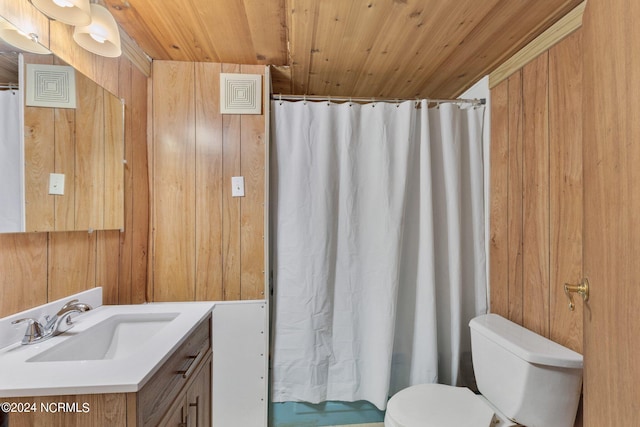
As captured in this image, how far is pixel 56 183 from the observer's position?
3.27ft

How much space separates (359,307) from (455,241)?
0.70 metres

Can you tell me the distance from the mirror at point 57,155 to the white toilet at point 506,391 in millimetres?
1563

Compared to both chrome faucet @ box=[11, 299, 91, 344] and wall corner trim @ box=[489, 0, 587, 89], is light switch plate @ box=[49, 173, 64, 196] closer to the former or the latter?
chrome faucet @ box=[11, 299, 91, 344]

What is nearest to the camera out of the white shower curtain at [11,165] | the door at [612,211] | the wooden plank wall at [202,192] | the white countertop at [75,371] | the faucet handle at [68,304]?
the door at [612,211]

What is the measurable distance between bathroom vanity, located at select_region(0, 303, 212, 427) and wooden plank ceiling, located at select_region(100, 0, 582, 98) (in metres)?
1.32

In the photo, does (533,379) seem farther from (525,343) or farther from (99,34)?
(99,34)

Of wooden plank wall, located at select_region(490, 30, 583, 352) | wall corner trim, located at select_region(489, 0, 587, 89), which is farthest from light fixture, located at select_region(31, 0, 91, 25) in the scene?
wooden plank wall, located at select_region(490, 30, 583, 352)

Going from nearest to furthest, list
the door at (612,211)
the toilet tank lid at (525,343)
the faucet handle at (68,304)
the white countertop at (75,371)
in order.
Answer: the door at (612,211) < the white countertop at (75,371) < the faucet handle at (68,304) < the toilet tank lid at (525,343)

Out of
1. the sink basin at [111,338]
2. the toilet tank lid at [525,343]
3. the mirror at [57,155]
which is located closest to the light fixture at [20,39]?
the mirror at [57,155]

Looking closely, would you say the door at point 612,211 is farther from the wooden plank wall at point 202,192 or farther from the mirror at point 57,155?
the mirror at point 57,155

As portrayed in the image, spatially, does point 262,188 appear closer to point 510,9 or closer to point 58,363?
point 58,363

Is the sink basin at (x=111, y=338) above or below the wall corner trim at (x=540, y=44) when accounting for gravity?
below

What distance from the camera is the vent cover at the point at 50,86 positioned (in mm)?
906

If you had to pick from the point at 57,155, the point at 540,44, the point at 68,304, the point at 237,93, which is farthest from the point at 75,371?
the point at 540,44
